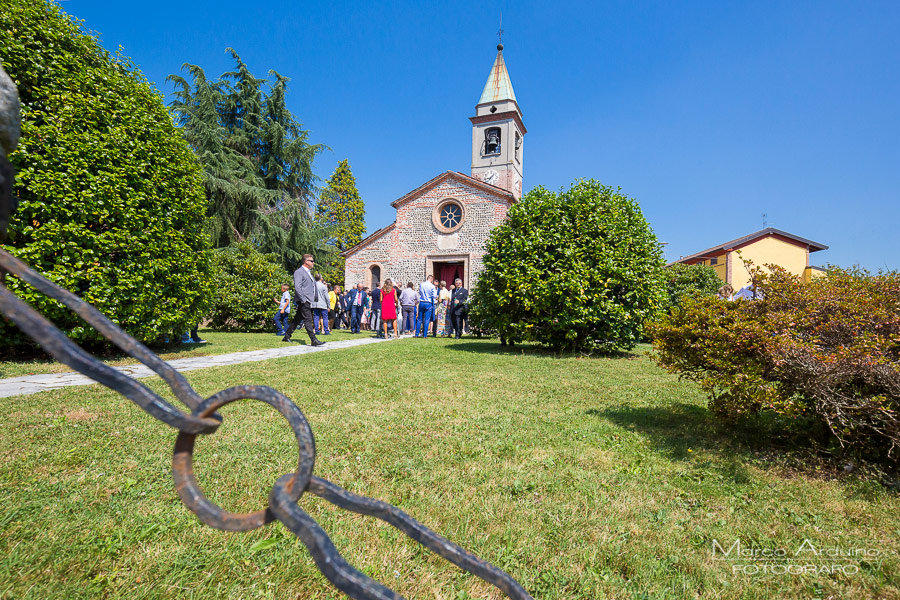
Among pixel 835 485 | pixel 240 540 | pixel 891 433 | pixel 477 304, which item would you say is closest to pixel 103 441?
pixel 240 540

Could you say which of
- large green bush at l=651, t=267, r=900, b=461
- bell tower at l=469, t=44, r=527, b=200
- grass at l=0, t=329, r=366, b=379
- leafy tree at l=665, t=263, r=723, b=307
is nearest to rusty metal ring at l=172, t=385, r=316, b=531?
large green bush at l=651, t=267, r=900, b=461

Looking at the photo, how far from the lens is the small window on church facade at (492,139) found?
88.8 ft

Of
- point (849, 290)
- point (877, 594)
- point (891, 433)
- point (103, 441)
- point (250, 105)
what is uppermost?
point (250, 105)

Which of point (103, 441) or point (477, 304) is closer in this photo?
point (103, 441)

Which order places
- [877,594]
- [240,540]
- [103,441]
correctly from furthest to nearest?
[103,441] < [240,540] < [877,594]

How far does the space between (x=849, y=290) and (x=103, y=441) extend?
227 inches

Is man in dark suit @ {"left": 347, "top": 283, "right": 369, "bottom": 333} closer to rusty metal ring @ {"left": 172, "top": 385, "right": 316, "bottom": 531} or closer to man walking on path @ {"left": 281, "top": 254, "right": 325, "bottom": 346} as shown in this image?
man walking on path @ {"left": 281, "top": 254, "right": 325, "bottom": 346}

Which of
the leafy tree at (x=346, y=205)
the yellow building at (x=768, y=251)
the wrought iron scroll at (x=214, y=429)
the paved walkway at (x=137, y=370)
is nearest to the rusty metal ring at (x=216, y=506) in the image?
the wrought iron scroll at (x=214, y=429)

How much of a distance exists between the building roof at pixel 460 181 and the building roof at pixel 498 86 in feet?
32.5

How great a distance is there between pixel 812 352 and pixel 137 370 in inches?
301

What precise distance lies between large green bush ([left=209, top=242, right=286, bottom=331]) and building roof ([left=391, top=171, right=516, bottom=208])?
8.93 m

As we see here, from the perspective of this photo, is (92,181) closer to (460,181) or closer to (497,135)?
(460,181)

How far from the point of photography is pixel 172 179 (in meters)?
7.48

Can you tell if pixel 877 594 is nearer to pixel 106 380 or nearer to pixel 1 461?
pixel 106 380
